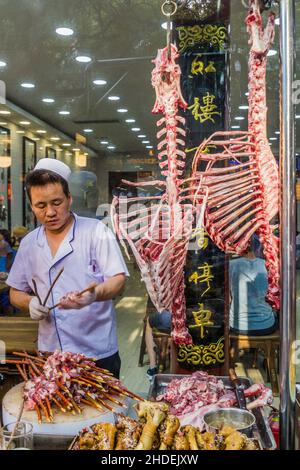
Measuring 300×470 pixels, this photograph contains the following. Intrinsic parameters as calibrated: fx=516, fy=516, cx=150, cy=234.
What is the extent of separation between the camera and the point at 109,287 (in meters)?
2.30

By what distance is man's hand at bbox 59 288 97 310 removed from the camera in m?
2.19

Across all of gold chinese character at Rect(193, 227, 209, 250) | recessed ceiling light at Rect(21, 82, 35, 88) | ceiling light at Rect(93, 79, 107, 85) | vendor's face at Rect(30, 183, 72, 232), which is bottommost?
gold chinese character at Rect(193, 227, 209, 250)

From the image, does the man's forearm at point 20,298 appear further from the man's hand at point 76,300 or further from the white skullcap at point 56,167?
the white skullcap at point 56,167

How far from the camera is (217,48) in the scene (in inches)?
87.0

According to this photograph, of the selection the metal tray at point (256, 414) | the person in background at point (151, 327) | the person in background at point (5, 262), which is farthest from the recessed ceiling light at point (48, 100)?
the metal tray at point (256, 414)

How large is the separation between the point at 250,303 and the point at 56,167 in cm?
141

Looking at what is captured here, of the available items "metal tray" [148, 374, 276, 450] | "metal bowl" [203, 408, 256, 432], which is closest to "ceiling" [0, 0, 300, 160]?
"metal tray" [148, 374, 276, 450]

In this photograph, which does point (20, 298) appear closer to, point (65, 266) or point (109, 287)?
point (65, 266)

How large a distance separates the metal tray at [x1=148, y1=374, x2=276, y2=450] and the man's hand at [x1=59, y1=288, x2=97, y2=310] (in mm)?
431

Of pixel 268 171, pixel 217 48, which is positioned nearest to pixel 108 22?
pixel 217 48

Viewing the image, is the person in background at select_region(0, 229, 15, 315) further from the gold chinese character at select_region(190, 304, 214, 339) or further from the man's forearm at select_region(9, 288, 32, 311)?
the gold chinese character at select_region(190, 304, 214, 339)

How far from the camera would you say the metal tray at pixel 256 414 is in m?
1.56

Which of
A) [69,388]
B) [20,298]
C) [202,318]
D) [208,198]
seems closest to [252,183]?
[208,198]

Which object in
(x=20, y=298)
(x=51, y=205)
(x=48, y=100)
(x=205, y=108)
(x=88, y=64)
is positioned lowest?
(x=20, y=298)
